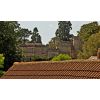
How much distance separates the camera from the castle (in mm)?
4562

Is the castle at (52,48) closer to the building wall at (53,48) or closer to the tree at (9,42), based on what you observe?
the building wall at (53,48)

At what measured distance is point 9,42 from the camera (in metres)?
4.67

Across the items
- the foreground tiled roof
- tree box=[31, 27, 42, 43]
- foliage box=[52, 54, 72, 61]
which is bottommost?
the foreground tiled roof

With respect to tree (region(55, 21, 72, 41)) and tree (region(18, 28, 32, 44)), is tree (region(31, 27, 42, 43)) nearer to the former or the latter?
tree (region(18, 28, 32, 44))

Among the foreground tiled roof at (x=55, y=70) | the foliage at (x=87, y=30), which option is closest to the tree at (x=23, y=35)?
the foreground tiled roof at (x=55, y=70)

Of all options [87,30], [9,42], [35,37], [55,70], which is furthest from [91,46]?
[9,42]

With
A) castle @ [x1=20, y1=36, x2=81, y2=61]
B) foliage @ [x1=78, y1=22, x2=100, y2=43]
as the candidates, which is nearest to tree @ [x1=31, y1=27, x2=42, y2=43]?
castle @ [x1=20, y1=36, x2=81, y2=61]

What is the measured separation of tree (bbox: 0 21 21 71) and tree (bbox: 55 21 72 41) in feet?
1.75

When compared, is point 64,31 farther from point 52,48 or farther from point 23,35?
point 23,35

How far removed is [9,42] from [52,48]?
1.89 feet

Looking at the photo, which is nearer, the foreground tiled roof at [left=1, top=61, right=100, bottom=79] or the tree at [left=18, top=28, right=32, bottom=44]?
the foreground tiled roof at [left=1, top=61, right=100, bottom=79]
